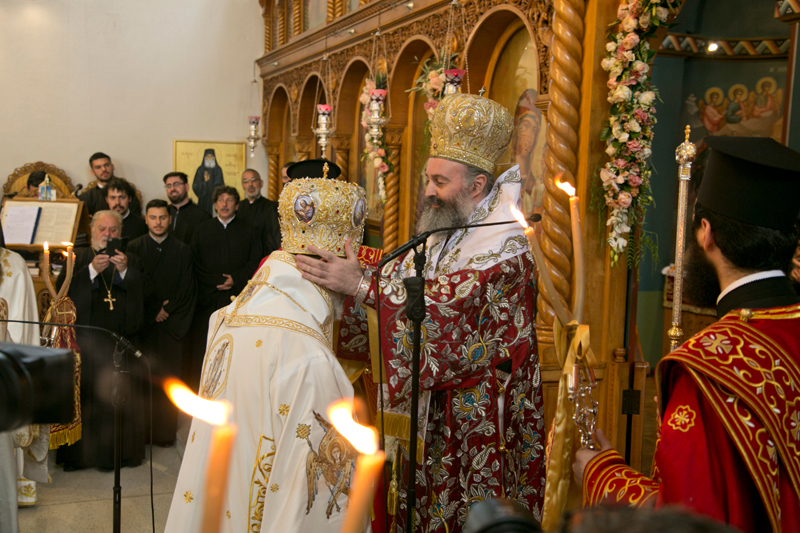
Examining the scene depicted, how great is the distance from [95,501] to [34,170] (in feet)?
22.8

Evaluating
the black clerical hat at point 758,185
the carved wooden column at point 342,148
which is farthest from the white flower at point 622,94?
the carved wooden column at point 342,148

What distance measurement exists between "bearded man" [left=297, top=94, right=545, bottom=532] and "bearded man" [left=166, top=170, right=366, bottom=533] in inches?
9.0

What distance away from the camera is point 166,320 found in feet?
17.8

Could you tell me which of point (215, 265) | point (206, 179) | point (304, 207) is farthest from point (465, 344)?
point (206, 179)

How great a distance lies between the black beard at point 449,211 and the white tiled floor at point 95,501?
2607 millimetres

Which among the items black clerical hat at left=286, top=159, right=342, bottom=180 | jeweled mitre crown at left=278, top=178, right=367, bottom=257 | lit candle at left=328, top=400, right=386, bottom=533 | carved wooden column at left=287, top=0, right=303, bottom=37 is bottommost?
lit candle at left=328, top=400, right=386, bottom=533

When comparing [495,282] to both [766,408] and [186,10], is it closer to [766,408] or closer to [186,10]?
[766,408]

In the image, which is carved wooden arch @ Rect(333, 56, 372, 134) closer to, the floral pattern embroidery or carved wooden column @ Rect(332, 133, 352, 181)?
carved wooden column @ Rect(332, 133, 352, 181)

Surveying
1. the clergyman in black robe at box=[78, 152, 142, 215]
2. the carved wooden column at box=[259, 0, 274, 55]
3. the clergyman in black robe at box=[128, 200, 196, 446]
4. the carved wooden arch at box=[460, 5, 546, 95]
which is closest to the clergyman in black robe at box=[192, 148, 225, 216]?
the clergyman in black robe at box=[78, 152, 142, 215]

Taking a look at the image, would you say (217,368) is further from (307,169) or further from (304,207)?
(307,169)

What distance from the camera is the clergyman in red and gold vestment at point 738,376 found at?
1286mm

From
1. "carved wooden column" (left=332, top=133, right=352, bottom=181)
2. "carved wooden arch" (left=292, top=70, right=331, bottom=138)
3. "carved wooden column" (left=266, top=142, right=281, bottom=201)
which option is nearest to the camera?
"carved wooden column" (left=332, top=133, right=352, bottom=181)

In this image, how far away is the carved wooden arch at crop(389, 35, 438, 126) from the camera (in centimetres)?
628

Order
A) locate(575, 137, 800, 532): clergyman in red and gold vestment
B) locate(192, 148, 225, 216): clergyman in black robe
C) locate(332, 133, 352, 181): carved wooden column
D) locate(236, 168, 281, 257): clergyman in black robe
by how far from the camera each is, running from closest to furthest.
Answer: locate(575, 137, 800, 532): clergyman in red and gold vestment
locate(236, 168, 281, 257): clergyman in black robe
locate(332, 133, 352, 181): carved wooden column
locate(192, 148, 225, 216): clergyman in black robe
